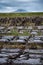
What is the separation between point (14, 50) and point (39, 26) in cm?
407

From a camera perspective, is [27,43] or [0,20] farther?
[0,20]

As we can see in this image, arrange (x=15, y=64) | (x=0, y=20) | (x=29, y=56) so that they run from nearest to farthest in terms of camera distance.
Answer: (x=15, y=64)
(x=29, y=56)
(x=0, y=20)

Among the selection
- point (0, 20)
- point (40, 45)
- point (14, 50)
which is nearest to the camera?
point (14, 50)

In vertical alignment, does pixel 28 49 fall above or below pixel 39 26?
above

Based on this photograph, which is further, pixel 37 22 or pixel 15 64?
pixel 37 22

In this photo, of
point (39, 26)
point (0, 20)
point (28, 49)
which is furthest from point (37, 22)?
point (28, 49)

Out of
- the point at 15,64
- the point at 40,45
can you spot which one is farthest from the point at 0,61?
the point at 40,45

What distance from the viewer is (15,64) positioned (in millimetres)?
3885

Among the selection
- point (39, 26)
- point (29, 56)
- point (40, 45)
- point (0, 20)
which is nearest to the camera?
point (29, 56)

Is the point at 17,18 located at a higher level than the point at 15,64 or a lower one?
lower

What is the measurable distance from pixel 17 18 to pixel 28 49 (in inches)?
179

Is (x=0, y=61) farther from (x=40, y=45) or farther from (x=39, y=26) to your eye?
(x=39, y=26)

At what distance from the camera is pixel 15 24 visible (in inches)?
376

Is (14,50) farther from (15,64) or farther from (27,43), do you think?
(15,64)
